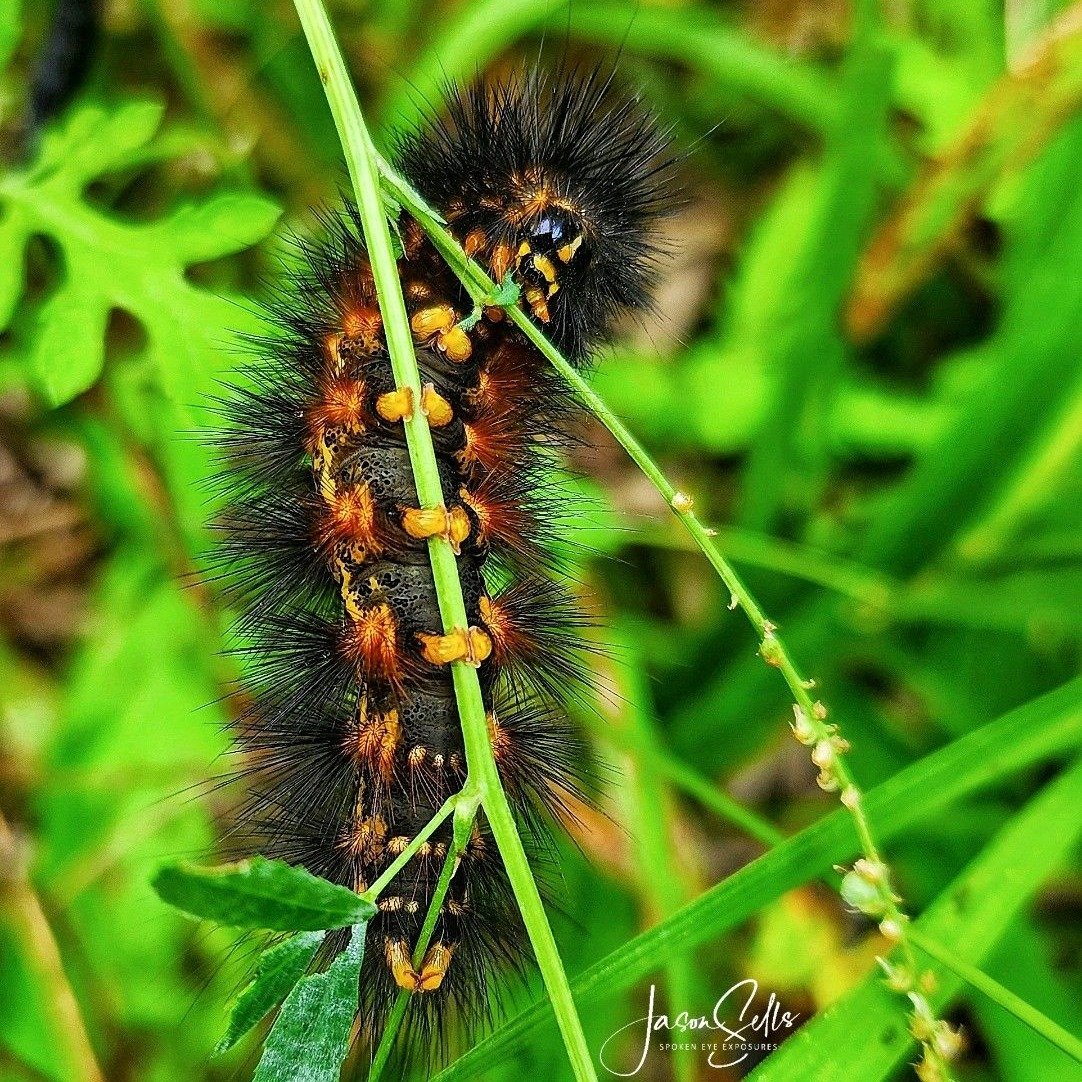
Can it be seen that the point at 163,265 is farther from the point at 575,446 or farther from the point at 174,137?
the point at 575,446

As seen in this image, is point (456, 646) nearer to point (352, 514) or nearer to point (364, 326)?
point (352, 514)

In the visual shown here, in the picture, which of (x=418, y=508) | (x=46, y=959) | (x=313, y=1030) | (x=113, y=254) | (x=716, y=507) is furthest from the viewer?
(x=716, y=507)

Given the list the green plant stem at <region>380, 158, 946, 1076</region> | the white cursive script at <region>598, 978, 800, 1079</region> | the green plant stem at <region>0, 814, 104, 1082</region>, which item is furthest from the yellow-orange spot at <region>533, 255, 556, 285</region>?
the green plant stem at <region>0, 814, 104, 1082</region>

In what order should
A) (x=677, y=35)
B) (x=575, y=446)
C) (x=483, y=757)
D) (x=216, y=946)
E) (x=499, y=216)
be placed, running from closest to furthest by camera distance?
(x=483, y=757)
(x=499, y=216)
(x=575, y=446)
(x=216, y=946)
(x=677, y=35)

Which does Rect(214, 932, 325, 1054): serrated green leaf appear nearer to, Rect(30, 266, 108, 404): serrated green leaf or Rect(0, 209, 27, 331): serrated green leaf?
Rect(30, 266, 108, 404): serrated green leaf

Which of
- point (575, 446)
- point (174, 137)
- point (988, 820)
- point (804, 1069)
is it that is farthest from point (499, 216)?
point (988, 820)

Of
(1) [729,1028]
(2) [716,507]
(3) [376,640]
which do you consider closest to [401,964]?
(3) [376,640]

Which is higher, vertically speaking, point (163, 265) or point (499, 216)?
point (163, 265)
